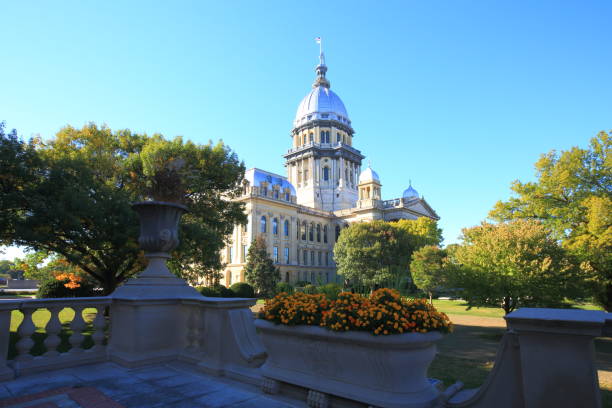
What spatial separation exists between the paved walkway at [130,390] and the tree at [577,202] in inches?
812

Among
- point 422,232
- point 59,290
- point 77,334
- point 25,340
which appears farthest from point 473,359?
point 422,232

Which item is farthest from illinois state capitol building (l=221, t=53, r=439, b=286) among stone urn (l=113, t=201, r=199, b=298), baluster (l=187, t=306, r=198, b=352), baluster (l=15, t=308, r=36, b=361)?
baluster (l=15, t=308, r=36, b=361)

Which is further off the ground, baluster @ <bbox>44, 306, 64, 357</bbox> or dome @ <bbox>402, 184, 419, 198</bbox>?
dome @ <bbox>402, 184, 419, 198</bbox>

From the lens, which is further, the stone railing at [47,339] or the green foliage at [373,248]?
the green foliage at [373,248]

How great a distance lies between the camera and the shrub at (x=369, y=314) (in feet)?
14.3

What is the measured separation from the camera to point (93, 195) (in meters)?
15.2

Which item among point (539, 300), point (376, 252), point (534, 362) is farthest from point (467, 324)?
point (376, 252)

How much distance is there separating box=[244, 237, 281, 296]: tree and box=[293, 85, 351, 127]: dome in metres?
47.3

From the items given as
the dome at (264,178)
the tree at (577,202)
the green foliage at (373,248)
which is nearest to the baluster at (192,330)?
the tree at (577,202)

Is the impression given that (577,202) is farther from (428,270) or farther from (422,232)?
(422,232)

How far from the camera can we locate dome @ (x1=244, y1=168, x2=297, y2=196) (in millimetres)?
60969

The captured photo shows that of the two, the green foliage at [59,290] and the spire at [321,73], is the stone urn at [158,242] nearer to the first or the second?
the green foliage at [59,290]

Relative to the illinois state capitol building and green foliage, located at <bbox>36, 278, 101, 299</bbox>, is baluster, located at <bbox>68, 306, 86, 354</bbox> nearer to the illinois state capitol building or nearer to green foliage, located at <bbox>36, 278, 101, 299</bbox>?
green foliage, located at <bbox>36, 278, 101, 299</bbox>

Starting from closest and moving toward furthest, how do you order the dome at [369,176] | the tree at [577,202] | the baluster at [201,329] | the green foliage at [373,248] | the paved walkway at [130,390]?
the paved walkway at [130,390], the baluster at [201,329], the tree at [577,202], the green foliage at [373,248], the dome at [369,176]
